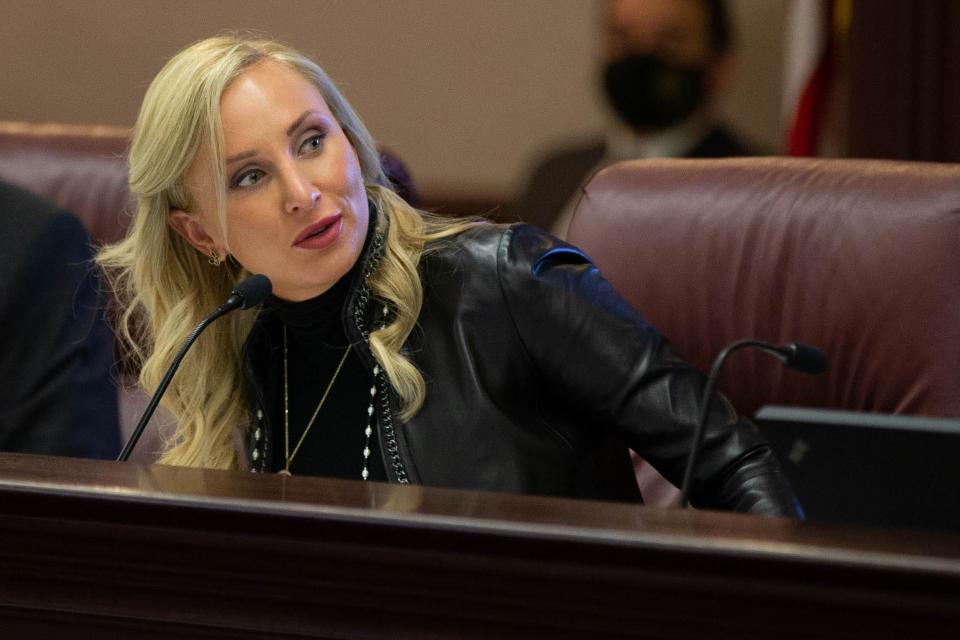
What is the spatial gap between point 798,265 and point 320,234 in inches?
27.4

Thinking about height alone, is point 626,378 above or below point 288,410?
above

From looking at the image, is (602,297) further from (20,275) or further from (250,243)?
(20,275)

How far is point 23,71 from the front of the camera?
4.04m

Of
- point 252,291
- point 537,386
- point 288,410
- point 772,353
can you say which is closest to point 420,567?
point 772,353

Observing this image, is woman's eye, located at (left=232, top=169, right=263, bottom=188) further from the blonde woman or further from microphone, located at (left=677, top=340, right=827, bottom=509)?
microphone, located at (left=677, top=340, right=827, bottom=509)

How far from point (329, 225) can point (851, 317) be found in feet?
2.38

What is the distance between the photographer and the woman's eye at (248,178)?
1.49 metres

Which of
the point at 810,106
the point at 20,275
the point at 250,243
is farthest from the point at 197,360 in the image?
the point at 810,106

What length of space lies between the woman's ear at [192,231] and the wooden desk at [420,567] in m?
0.78

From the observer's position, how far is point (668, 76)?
3514 mm

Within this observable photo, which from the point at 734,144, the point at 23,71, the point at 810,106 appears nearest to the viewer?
the point at 810,106

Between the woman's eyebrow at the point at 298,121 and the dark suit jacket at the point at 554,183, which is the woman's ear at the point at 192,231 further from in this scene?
the dark suit jacket at the point at 554,183

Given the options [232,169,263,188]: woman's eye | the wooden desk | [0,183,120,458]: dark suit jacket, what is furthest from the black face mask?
the wooden desk

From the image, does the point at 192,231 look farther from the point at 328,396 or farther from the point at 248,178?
the point at 328,396
